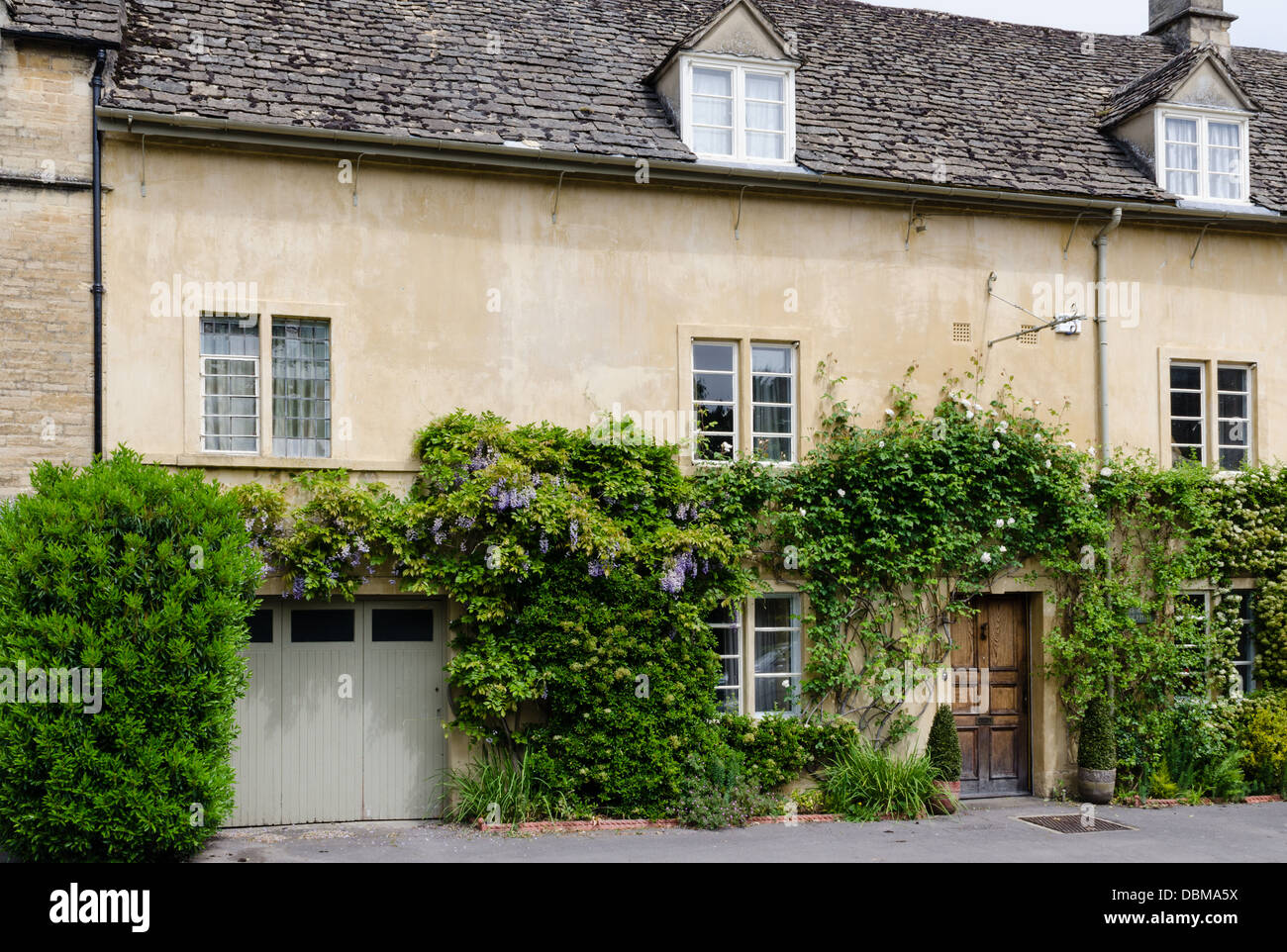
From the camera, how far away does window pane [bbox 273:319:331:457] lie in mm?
12359

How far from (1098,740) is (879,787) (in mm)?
2898

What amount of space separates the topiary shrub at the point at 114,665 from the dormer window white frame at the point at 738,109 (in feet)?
23.4

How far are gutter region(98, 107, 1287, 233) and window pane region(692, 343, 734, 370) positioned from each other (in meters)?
1.87

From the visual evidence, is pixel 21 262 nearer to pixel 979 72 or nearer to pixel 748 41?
pixel 748 41

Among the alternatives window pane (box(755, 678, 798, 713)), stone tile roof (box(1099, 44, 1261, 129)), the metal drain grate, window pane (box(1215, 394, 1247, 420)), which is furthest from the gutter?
the metal drain grate

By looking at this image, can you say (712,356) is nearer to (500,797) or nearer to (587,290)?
(587,290)

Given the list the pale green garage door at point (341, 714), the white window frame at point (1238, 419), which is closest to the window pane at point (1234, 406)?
the white window frame at point (1238, 419)

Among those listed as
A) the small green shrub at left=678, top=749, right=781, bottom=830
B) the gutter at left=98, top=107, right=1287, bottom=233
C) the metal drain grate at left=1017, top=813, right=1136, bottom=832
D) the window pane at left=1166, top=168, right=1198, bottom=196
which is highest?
the window pane at left=1166, top=168, right=1198, bottom=196

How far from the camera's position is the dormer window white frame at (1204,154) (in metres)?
15.4

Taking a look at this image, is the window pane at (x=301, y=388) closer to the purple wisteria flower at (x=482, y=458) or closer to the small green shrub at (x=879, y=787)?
the purple wisteria flower at (x=482, y=458)

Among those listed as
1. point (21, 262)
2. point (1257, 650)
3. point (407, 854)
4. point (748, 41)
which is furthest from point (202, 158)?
point (1257, 650)

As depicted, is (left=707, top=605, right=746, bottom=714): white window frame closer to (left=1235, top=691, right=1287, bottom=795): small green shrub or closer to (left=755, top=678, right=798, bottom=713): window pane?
(left=755, top=678, right=798, bottom=713): window pane

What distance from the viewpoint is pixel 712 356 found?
45.1 ft

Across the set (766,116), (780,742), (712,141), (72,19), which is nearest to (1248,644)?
(780,742)
